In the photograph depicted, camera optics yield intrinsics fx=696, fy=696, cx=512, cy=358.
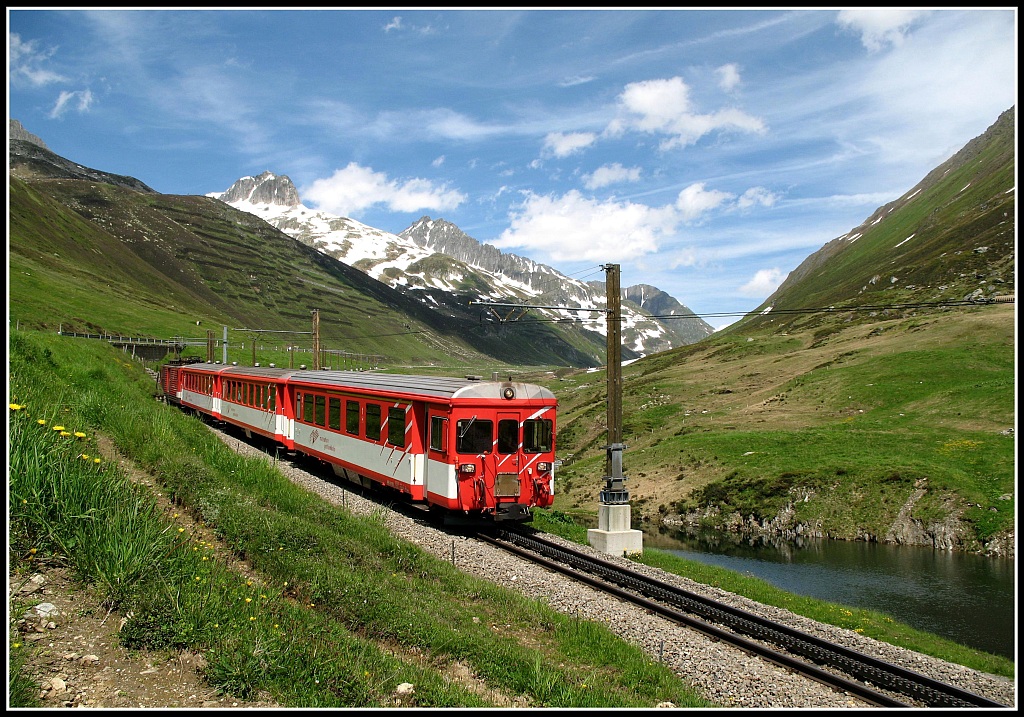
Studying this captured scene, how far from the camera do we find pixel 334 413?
985 inches

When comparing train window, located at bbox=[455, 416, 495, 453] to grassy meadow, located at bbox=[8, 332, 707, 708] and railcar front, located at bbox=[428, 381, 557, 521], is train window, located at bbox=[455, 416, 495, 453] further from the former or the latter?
grassy meadow, located at bbox=[8, 332, 707, 708]

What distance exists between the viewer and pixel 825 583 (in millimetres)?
24750

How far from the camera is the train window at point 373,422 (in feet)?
70.2

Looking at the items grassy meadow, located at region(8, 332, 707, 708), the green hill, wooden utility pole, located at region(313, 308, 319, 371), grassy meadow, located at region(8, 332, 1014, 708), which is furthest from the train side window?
wooden utility pole, located at region(313, 308, 319, 371)

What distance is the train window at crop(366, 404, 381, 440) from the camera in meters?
21.4

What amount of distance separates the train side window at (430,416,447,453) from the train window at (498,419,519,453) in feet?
4.83

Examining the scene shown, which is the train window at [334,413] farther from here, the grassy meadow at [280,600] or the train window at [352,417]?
the grassy meadow at [280,600]

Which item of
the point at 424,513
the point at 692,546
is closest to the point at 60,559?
the point at 424,513

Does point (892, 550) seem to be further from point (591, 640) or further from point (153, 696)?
point (153, 696)

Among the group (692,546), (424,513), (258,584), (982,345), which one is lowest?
(692,546)

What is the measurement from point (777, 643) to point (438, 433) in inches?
390

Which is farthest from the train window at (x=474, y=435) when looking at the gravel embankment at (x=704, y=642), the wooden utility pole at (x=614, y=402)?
the wooden utility pole at (x=614, y=402)

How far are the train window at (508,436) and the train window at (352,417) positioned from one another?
6.38m

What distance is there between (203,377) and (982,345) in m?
54.1
